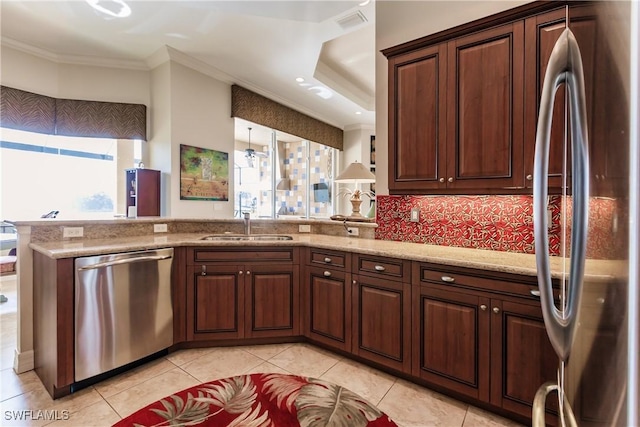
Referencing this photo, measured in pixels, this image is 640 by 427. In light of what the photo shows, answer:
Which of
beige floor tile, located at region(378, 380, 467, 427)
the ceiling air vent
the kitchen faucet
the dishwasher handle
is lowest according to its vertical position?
beige floor tile, located at region(378, 380, 467, 427)

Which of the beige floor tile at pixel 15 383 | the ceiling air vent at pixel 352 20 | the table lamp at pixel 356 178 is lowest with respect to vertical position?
the beige floor tile at pixel 15 383

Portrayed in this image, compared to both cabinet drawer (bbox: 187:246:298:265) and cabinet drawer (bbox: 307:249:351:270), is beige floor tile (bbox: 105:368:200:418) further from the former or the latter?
cabinet drawer (bbox: 307:249:351:270)

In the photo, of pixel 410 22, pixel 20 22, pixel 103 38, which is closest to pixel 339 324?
pixel 410 22

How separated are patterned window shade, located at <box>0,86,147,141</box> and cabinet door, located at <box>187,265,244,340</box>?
9.99 ft

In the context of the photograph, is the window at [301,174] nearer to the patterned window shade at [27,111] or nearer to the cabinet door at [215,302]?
the patterned window shade at [27,111]

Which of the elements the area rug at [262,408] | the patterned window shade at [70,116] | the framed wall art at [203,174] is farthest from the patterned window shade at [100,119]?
the area rug at [262,408]

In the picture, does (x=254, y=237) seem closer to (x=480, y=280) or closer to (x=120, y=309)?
(x=120, y=309)

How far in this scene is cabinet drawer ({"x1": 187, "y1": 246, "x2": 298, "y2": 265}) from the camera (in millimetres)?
2562

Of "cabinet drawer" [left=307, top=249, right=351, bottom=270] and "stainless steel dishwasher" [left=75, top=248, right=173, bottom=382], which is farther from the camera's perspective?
"cabinet drawer" [left=307, top=249, right=351, bottom=270]

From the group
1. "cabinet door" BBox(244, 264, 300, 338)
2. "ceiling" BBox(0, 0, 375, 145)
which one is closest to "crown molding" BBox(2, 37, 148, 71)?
"ceiling" BBox(0, 0, 375, 145)

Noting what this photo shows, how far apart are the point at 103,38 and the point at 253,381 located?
15.3 feet

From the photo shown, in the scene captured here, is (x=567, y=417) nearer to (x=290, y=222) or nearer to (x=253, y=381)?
(x=253, y=381)

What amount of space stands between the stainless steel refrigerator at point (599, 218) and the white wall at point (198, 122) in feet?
14.7

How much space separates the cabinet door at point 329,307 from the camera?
241cm
